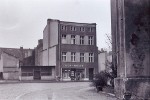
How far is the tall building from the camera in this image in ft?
167

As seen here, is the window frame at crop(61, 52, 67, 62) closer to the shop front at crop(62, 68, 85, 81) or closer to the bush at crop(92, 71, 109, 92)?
the shop front at crop(62, 68, 85, 81)

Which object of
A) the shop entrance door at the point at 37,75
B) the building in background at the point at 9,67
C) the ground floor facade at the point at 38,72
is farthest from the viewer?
the building in background at the point at 9,67

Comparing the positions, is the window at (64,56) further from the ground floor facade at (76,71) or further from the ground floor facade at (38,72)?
the ground floor facade at (38,72)

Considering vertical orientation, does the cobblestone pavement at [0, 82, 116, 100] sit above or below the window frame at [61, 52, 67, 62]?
below

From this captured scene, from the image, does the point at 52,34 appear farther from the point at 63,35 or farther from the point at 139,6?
the point at 139,6

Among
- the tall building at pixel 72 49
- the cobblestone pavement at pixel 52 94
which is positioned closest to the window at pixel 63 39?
the tall building at pixel 72 49

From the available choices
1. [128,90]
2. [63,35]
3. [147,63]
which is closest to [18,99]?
[128,90]

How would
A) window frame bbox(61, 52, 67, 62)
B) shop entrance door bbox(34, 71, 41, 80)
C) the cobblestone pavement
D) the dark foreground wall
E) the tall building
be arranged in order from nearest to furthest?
the dark foreground wall < the cobblestone pavement < the tall building < window frame bbox(61, 52, 67, 62) < shop entrance door bbox(34, 71, 41, 80)

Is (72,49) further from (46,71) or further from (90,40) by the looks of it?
(46,71)

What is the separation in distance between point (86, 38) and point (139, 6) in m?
39.3

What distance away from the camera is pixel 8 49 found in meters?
72.9

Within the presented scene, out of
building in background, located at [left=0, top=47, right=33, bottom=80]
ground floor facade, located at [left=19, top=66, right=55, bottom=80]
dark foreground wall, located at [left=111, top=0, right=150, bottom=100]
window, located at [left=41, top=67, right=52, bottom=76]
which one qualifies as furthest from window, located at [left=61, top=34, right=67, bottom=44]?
dark foreground wall, located at [left=111, top=0, right=150, bottom=100]

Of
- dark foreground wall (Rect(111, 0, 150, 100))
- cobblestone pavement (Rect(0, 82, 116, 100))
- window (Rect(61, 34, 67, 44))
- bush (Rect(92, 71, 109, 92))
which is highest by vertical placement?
window (Rect(61, 34, 67, 44))

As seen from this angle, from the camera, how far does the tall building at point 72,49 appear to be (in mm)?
50844
